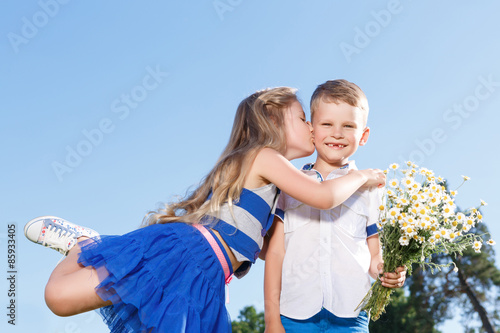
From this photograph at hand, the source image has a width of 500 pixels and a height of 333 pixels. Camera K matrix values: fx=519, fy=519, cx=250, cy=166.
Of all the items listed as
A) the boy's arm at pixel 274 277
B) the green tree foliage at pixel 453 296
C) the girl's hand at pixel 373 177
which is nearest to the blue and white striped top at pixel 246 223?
the boy's arm at pixel 274 277

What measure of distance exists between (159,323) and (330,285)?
3.96 ft

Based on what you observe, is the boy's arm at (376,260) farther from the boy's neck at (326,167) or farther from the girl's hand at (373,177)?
the boy's neck at (326,167)

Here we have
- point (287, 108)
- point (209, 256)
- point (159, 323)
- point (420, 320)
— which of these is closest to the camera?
point (159, 323)

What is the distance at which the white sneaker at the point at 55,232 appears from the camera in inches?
154

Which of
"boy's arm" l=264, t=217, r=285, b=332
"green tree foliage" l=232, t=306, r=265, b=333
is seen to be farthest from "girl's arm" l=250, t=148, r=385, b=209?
"green tree foliage" l=232, t=306, r=265, b=333

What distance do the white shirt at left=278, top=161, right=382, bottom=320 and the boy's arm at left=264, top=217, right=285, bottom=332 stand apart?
0.17 ft

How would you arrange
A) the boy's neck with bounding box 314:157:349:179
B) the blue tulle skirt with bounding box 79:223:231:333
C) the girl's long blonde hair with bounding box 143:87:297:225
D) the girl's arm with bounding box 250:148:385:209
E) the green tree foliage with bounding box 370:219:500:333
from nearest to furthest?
1. the blue tulle skirt with bounding box 79:223:231:333
2. the girl's arm with bounding box 250:148:385:209
3. the girl's long blonde hair with bounding box 143:87:297:225
4. the boy's neck with bounding box 314:157:349:179
5. the green tree foliage with bounding box 370:219:500:333

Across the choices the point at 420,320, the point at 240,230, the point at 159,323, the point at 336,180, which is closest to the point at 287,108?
the point at 336,180

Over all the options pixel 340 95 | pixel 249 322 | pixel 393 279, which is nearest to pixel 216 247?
pixel 393 279

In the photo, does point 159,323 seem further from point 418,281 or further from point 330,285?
point 418,281

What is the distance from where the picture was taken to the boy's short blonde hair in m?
4.01

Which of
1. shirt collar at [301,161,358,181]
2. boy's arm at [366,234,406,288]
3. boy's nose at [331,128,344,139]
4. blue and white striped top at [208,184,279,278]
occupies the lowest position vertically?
boy's arm at [366,234,406,288]

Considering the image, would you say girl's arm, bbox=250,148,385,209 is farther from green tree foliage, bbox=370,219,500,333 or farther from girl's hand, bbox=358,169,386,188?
green tree foliage, bbox=370,219,500,333

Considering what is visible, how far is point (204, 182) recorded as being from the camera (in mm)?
4109
